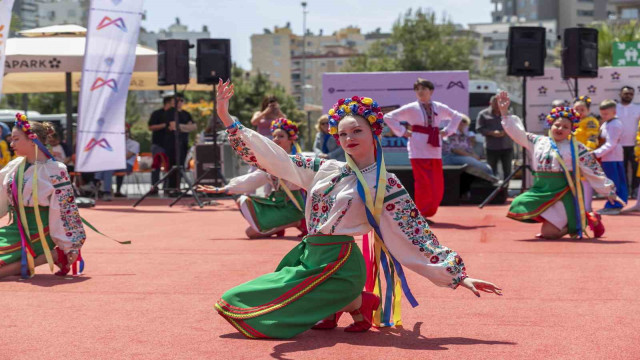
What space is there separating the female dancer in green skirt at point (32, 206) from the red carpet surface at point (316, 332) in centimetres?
23

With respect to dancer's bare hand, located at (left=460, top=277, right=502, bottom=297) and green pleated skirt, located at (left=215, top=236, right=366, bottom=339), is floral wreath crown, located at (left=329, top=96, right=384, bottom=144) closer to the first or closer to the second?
green pleated skirt, located at (left=215, top=236, right=366, bottom=339)

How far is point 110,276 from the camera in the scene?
845cm

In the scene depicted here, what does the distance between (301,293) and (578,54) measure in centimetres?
1240

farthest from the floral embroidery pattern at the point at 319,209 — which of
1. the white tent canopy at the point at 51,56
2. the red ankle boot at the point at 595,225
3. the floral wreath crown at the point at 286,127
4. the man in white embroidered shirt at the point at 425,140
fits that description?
the white tent canopy at the point at 51,56

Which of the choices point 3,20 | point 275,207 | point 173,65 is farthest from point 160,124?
point 3,20

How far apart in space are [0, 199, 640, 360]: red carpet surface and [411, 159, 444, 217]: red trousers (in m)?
1.48

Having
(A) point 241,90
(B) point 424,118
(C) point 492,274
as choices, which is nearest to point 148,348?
(C) point 492,274

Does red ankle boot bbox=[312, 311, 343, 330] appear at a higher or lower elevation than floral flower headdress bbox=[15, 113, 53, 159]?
lower

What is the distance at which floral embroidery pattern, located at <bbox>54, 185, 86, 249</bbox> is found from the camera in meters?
8.22

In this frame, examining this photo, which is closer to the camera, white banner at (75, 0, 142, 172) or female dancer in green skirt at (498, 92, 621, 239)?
female dancer in green skirt at (498, 92, 621, 239)

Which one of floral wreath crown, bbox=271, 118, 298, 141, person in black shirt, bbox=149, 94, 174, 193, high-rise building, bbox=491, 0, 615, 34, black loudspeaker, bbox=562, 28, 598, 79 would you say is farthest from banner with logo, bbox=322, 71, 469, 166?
high-rise building, bbox=491, 0, 615, 34

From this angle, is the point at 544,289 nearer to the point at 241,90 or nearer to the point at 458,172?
the point at 458,172

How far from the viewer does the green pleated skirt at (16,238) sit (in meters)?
8.16

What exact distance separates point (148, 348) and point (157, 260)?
4211 mm
